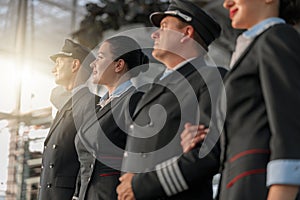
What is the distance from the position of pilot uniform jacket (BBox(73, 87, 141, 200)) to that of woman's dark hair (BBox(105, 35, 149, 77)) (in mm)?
145

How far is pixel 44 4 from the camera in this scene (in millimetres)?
7125

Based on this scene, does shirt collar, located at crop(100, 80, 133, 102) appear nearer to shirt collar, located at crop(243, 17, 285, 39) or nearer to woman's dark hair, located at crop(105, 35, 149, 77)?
woman's dark hair, located at crop(105, 35, 149, 77)

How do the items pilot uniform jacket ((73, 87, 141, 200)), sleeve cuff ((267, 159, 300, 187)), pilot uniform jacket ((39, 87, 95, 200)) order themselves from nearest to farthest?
sleeve cuff ((267, 159, 300, 187)) → pilot uniform jacket ((73, 87, 141, 200)) → pilot uniform jacket ((39, 87, 95, 200))

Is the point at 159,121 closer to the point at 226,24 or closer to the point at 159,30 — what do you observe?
the point at 159,30

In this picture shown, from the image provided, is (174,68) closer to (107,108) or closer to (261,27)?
(261,27)

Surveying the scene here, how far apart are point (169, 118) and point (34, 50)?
19.5 feet

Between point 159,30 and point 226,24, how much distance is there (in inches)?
239

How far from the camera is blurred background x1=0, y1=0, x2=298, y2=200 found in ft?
14.3

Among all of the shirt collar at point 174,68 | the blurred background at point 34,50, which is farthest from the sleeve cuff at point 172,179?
the blurred background at point 34,50

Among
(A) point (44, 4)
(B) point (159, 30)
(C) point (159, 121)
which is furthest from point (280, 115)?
(A) point (44, 4)

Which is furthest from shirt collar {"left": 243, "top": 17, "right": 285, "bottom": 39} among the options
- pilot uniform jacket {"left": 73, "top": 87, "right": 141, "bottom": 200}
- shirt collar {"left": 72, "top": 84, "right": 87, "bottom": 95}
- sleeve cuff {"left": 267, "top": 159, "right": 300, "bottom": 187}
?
shirt collar {"left": 72, "top": 84, "right": 87, "bottom": 95}

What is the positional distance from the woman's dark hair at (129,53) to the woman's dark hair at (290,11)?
2.96ft

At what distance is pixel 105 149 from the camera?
Answer: 1.90 meters

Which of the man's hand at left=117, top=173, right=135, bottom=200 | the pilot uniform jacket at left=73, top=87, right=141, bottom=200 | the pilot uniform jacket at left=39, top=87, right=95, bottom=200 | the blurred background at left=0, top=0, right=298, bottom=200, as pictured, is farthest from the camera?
the blurred background at left=0, top=0, right=298, bottom=200
